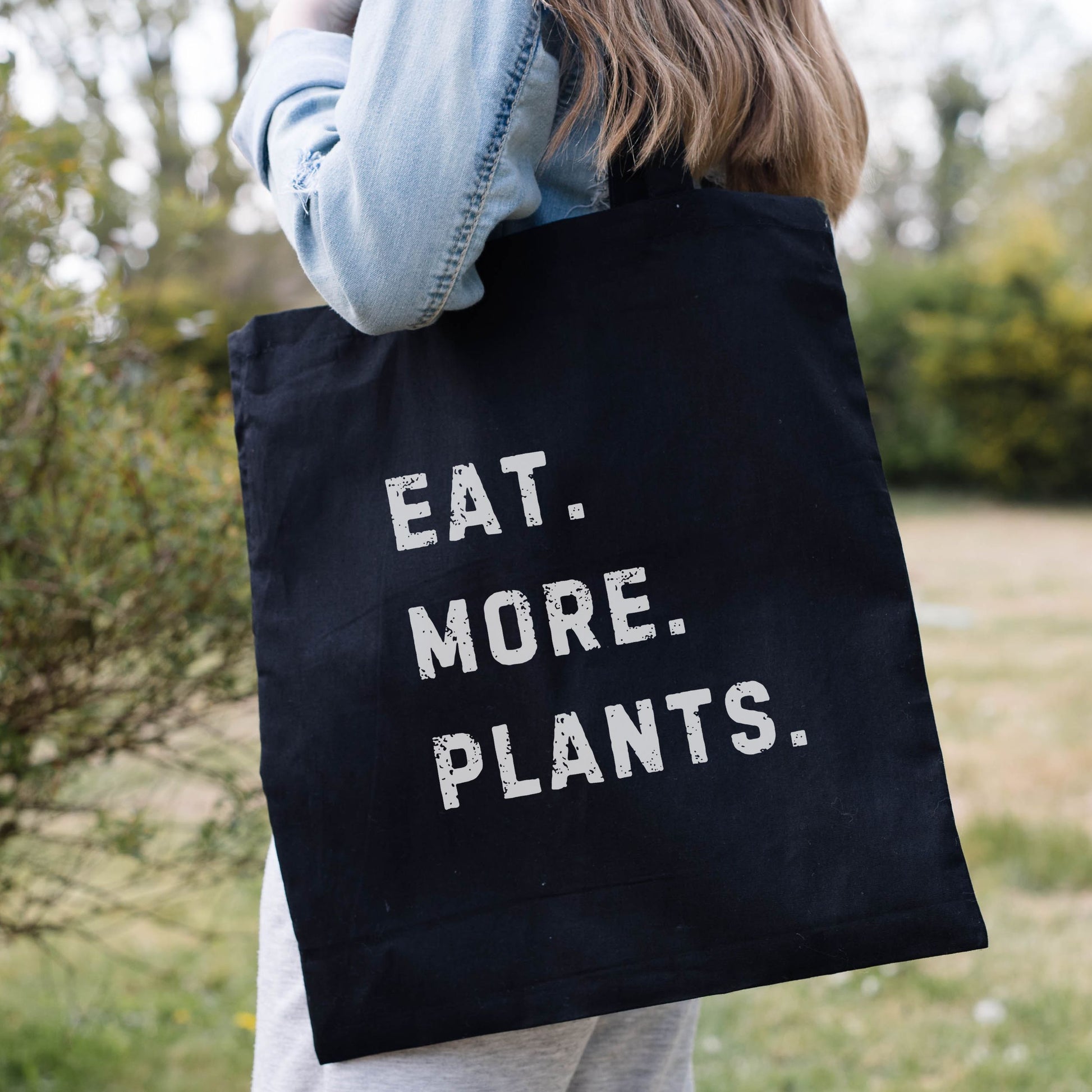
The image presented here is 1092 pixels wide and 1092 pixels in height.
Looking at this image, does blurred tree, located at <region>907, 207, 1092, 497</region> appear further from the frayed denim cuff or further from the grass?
the frayed denim cuff

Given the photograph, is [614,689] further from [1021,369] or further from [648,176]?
[1021,369]

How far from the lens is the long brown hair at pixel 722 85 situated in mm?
861

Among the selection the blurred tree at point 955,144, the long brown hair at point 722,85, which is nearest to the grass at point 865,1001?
the long brown hair at point 722,85

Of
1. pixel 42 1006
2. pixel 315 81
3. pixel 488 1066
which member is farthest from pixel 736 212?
pixel 42 1006

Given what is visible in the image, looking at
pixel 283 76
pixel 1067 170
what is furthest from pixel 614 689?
pixel 1067 170

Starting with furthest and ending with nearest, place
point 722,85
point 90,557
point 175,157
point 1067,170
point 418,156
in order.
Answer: point 1067,170 < point 175,157 < point 90,557 < point 722,85 < point 418,156

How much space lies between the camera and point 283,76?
2.96ft

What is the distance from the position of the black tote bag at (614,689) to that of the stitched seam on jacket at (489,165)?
0.32 ft

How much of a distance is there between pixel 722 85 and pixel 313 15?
1.29 ft

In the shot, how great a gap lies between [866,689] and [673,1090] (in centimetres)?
52

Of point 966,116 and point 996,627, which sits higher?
point 966,116

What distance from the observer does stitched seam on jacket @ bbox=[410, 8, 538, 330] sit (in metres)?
0.81

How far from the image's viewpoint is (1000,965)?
253 cm

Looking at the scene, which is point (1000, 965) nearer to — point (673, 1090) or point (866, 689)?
point (673, 1090)
